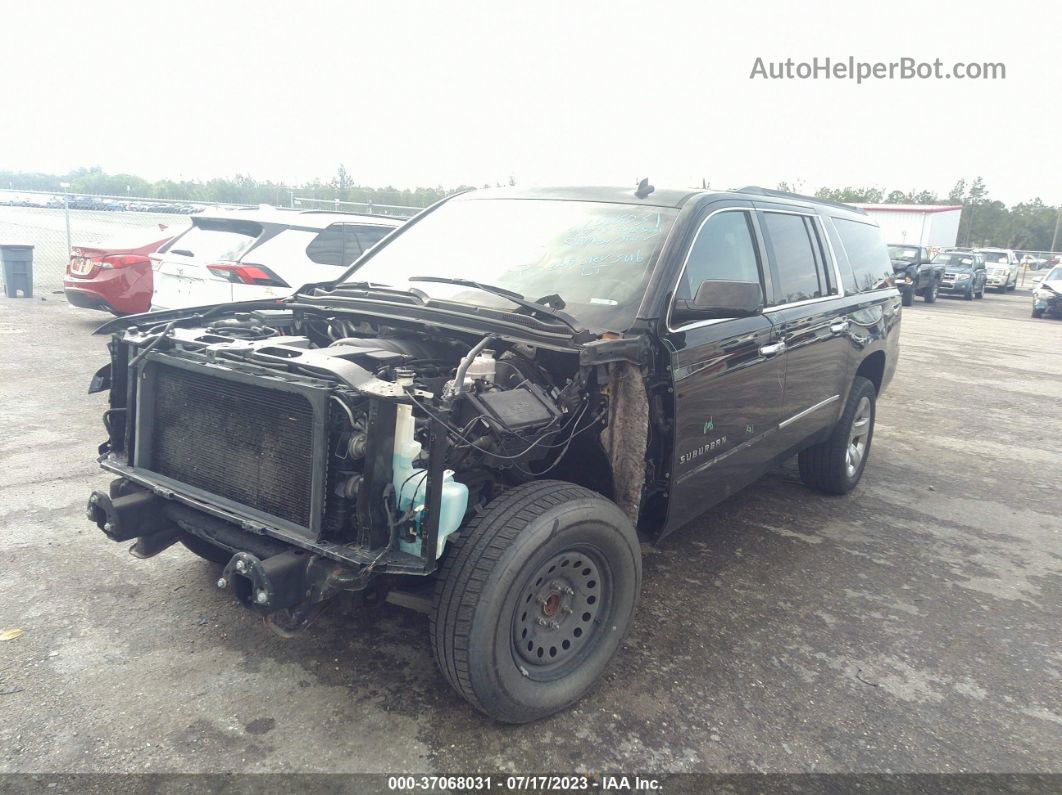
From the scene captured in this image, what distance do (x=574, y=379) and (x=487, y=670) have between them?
1.16 metres

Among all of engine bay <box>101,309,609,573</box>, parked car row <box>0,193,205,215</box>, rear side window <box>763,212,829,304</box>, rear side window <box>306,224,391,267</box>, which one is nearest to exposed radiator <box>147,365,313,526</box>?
engine bay <box>101,309,609,573</box>

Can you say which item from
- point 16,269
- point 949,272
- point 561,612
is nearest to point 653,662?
point 561,612

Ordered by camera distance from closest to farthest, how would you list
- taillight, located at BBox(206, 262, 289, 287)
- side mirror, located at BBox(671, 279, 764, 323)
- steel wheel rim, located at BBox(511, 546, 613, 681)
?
steel wheel rim, located at BBox(511, 546, 613, 681)
side mirror, located at BBox(671, 279, 764, 323)
taillight, located at BBox(206, 262, 289, 287)

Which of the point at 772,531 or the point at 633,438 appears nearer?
the point at 633,438

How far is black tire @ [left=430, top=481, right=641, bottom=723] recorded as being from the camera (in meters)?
2.62

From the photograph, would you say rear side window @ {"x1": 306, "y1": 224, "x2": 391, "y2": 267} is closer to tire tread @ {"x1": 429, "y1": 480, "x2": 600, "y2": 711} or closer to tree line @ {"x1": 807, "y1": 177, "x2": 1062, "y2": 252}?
tire tread @ {"x1": 429, "y1": 480, "x2": 600, "y2": 711}

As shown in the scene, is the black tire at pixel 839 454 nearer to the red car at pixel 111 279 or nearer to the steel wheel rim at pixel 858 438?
the steel wheel rim at pixel 858 438

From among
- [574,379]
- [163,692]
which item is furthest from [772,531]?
[163,692]

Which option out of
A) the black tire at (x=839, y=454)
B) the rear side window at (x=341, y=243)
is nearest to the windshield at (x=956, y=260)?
the rear side window at (x=341, y=243)

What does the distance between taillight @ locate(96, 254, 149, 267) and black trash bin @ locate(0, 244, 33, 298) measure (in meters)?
4.72

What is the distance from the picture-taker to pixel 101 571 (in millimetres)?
3818

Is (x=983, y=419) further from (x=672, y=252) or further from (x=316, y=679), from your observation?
(x=316, y=679)

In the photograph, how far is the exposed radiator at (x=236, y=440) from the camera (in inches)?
108

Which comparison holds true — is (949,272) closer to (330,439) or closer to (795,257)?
(795,257)
